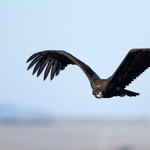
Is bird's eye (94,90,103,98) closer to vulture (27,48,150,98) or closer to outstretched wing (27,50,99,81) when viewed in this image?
vulture (27,48,150,98)

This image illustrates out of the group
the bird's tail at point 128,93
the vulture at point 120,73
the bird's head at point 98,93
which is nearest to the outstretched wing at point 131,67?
the vulture at point 120,73

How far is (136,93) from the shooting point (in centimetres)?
1945

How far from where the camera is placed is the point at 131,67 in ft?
59.7

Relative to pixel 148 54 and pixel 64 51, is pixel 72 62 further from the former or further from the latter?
pixel 148 54

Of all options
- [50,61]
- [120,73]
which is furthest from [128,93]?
[50,61]

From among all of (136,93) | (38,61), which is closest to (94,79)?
(136,93)

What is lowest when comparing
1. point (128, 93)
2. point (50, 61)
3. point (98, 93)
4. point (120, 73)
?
point (98, 93)

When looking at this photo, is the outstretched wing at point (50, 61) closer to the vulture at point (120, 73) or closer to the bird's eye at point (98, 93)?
the vulture at point (120, 73)

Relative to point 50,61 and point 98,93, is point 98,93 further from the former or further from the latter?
point 50,61

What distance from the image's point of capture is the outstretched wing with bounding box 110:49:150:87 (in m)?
17.6

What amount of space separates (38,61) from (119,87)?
407 centimetres

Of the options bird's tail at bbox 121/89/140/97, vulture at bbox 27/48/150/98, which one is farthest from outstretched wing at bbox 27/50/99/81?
bird's tail at bbox 121/89/140/97

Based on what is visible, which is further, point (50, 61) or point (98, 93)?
point (50, 61)

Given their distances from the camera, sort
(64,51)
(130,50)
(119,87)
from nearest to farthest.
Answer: (130,50) < (119,87) < (64,51)
